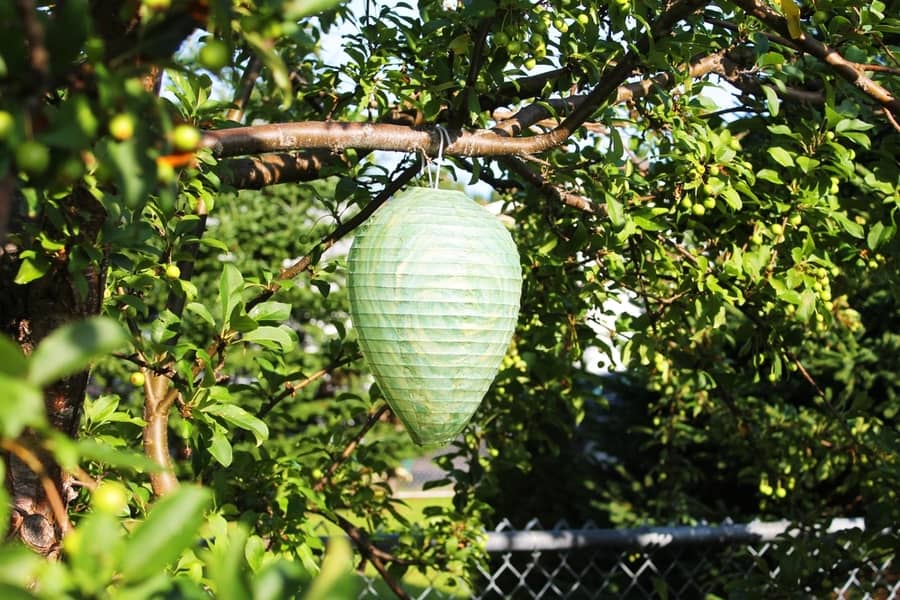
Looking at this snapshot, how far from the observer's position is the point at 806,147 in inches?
82.4

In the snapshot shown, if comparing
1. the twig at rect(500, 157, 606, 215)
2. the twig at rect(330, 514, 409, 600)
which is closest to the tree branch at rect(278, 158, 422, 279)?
the twig at rect(500, 157, 606, 215)

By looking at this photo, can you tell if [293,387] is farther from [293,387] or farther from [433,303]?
[433,303]

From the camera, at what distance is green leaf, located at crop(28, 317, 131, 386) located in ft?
1.64

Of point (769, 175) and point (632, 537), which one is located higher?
point (769, 175)

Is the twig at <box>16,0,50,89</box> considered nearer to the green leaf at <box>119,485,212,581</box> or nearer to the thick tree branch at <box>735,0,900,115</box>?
the green leaf at <box>119,485,212,581</box>

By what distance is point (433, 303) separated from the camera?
4.44 feet

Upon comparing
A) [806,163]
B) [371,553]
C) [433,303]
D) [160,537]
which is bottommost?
[371,553]

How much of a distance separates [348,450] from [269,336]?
0.94 m

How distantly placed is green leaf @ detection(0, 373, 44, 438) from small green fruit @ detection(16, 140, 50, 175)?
15 centimetres

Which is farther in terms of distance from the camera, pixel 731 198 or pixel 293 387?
pixel 293 387

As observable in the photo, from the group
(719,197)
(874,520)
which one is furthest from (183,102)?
(874,520)

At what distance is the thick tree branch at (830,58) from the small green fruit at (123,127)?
1087 millimetres

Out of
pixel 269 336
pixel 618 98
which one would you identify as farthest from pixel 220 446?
pixel 618 98

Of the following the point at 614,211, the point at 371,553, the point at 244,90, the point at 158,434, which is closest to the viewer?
the point at 158,434
